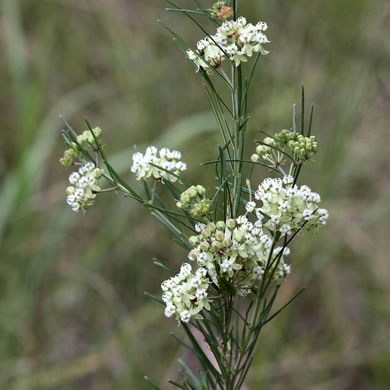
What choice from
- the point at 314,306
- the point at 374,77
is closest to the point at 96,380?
the point at 314,306

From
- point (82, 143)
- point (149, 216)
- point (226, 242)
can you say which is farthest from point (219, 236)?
point (149, 216)

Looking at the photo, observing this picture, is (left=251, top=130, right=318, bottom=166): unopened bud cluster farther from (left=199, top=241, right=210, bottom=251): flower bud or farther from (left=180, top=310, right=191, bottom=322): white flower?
(left=180, top=310, right=191, bottom=322): white flower

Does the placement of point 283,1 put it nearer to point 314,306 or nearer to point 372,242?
point 372,242

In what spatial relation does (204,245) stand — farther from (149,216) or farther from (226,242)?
(149,216)

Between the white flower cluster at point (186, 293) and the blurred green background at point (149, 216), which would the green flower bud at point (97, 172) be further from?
the blurred green background at point (149, 216)

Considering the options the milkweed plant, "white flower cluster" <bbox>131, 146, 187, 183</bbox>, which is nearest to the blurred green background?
the milkweed plant

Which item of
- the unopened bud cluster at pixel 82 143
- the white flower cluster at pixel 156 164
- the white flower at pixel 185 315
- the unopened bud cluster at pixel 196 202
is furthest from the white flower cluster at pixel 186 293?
Answer: the unopened bud cluster at pixel 82 143

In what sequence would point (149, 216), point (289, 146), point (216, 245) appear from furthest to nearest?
point (149, 216) → point (289, 146) → point (216, 245)
